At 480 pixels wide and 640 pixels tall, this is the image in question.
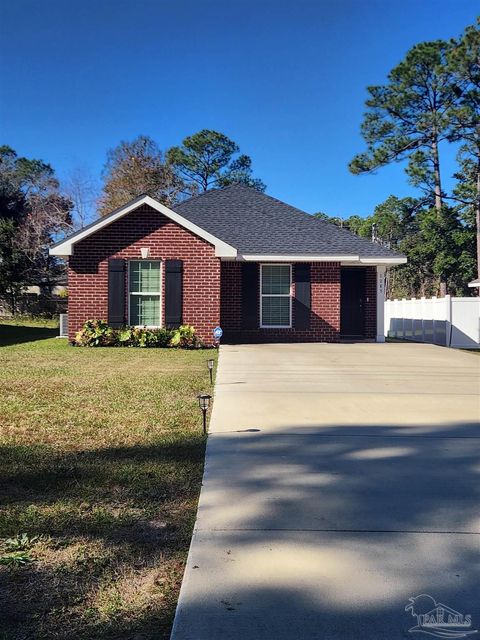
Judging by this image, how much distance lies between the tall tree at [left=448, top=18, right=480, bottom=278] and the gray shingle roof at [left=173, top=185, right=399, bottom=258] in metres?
17.8

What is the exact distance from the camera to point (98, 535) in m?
3.22

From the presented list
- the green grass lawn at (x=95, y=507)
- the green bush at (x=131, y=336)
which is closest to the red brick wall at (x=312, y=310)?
the green bush at (x=131, y=336)

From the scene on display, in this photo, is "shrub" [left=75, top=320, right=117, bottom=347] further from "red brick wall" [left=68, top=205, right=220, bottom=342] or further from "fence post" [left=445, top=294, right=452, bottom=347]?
"fence post" [left=445, top=294, right=452, bottom=347]

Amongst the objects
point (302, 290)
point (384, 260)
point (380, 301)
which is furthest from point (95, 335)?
point (380, 301)

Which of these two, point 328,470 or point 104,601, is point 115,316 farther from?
point 104,601

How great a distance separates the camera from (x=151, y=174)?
133 ft

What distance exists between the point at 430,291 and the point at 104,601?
175 ft

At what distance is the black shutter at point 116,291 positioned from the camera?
571 inches

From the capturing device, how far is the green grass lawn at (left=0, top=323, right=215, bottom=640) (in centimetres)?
248

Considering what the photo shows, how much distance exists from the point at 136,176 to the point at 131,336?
1113 inches

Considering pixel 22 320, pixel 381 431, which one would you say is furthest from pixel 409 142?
pixel 381 431

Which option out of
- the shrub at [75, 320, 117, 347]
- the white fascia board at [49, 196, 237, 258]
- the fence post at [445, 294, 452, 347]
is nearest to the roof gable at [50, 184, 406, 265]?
the white fascia board at [49, 196, 237, 258]

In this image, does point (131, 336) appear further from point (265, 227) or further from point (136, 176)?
point (136, 176)

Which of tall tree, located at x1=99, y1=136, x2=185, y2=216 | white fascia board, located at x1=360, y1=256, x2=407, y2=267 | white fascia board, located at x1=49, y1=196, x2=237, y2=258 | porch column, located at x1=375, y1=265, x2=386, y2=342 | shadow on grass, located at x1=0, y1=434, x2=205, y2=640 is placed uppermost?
tall tree, located at x1=99, y1=136, x2=185, y2=216
